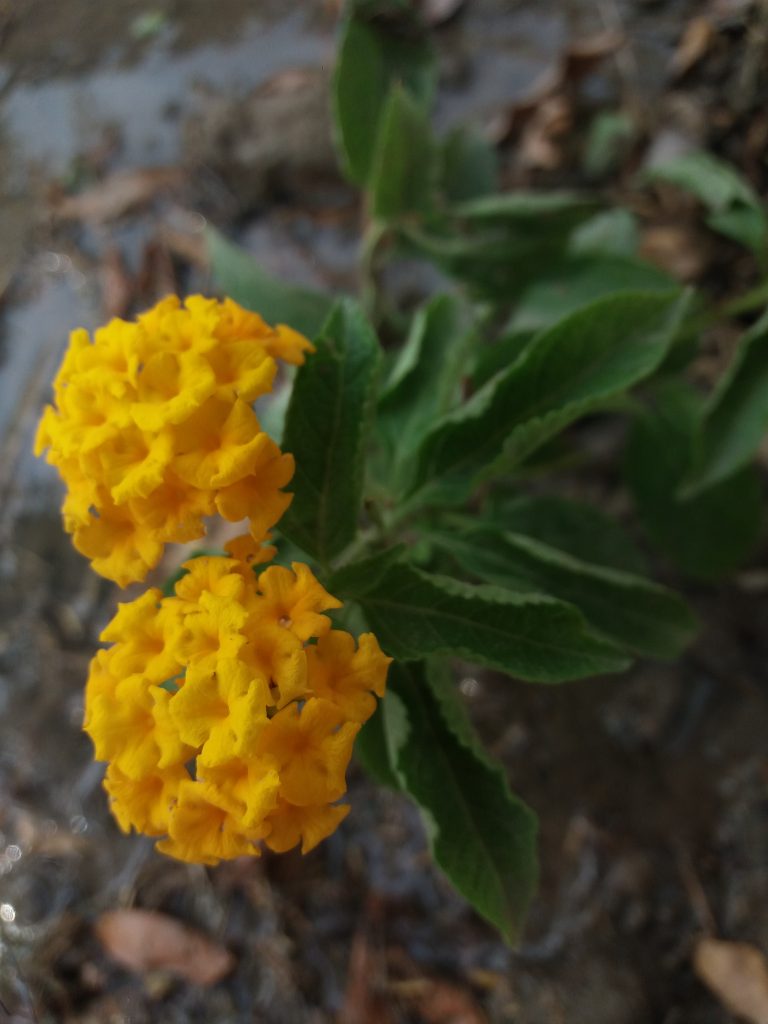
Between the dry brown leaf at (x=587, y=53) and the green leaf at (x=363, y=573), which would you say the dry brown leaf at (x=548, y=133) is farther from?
the green leaf at (x=363, y=573)

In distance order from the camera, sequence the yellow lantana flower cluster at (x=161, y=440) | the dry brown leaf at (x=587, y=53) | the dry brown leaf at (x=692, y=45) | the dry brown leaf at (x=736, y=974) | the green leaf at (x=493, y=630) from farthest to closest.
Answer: the dry brown leaf at (x=587, y=53), the dry brown leaf at (x=692, y=45), the dry brown leaf at (x=736, y=974), the green leaf at (x=493, y=630), the yellow lantana flower cluster at (x=161, y=440)

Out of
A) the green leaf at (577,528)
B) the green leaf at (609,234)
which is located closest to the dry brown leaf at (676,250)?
the green leaf at (609,234)

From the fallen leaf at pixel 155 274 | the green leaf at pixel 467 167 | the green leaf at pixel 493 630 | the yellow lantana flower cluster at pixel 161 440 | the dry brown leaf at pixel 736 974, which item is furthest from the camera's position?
the fallen leaf at pixel 155 274

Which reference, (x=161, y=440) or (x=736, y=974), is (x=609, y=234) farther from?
(x=736, y=974)

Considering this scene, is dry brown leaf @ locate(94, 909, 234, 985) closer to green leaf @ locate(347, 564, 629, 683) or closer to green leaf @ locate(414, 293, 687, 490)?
green leaf @ locate(347, 564, 629, 683)

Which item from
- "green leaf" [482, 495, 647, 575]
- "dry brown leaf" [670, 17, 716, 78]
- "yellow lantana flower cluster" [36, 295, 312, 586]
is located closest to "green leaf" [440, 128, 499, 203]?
"dry brown leaf" [670, 17, 716, 78]

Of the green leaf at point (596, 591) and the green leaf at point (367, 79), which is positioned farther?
the green leaf at point (367, 79)
